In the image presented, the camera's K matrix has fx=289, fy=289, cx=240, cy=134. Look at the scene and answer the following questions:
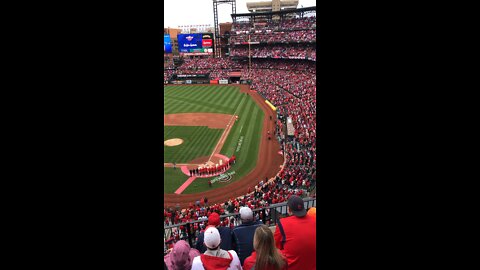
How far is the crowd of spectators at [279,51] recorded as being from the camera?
6253cm

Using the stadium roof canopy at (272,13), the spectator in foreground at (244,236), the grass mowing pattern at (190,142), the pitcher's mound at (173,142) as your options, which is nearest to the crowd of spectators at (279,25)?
the stadium roof canopy at (272,13)

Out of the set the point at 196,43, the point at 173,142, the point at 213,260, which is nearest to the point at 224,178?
the point at 173,142

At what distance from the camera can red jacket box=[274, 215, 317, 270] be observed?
381cm

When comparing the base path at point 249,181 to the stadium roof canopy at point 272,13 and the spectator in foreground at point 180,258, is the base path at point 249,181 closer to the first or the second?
the spectator in foreground at point 180,258

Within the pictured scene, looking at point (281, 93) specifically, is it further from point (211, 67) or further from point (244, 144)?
point (211, 67)

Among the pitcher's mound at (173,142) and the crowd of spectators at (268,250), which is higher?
the crowd of spectators at (268,250)

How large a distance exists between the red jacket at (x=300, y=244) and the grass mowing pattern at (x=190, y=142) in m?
19.2

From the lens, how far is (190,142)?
27031mm

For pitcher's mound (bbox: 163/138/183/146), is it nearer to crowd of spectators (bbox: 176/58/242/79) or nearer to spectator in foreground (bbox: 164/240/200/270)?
spectator in foreground (bbox: 164/240/200/270)

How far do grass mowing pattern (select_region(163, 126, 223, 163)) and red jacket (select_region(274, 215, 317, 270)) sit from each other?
63.0 ft

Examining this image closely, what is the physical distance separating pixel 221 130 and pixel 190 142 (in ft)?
A: 13.6

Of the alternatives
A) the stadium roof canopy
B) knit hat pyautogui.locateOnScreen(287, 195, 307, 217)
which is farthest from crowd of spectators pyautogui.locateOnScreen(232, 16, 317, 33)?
knit hat pyautogui.locateOnScreen(287, 195, 307, 217)
